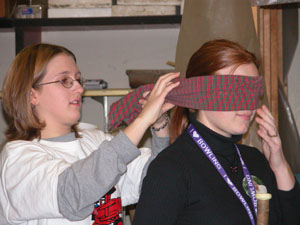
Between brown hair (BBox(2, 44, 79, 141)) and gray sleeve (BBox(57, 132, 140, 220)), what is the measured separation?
0.30 m

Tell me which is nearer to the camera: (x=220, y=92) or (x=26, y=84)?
(x=220, y=92)

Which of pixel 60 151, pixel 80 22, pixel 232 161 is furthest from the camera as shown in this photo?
pixel 80 22

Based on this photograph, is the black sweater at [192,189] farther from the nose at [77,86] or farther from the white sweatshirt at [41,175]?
the nose at [77,86]

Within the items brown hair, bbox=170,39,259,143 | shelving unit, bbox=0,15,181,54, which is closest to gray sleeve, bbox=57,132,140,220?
brown hair, bbox=170,39,259,143

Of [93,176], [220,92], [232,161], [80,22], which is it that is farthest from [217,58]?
[80,22]

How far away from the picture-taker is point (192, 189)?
44.6 inches

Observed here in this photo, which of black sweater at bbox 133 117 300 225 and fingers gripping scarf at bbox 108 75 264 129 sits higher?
fingers gripping scarf at bbox 108 75 264 129

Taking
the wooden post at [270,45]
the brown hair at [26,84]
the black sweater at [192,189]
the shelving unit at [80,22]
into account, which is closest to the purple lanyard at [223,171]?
the black sweater at [192,189]

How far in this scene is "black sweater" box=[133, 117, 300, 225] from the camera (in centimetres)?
109

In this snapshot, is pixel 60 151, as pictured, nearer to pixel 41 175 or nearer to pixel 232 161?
pixel 41 175

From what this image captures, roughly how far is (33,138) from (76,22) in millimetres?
Result: 1210

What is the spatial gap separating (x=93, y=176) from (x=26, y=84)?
450 millimetres

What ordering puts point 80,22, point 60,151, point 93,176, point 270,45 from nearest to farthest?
point 93,176
point 60,151
point 270,45
point 80,22

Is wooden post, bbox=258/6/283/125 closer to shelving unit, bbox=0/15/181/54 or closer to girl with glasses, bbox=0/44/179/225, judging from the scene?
shelving unit, bbox=0/15/181/54
